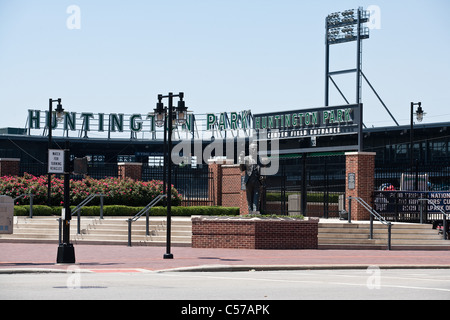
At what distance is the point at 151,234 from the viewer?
1187 inches

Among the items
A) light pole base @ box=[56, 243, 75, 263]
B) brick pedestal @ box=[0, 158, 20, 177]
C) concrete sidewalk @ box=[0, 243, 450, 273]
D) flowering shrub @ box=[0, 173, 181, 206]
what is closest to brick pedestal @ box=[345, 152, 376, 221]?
concrete sidewalk @ box=[0, 243, 450, 273]

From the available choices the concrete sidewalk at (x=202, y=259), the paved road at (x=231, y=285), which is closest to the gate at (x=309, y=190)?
the concrete sidewalk at (x=202, y=259)

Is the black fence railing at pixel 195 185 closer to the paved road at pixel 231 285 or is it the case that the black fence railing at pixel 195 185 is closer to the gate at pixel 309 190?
the gate at pixel 309 190

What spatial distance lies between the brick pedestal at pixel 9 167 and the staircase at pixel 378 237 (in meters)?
19.6

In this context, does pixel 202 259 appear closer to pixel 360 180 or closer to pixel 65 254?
pixel 65 254

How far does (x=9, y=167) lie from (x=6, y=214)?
73.0ft

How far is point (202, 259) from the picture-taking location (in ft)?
74.8

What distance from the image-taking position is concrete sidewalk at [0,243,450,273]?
2016cm

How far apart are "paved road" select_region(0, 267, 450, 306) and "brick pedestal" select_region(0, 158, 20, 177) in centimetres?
2429

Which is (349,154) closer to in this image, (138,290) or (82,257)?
(82,257)

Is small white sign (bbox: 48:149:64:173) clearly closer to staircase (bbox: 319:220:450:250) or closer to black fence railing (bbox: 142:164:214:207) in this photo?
staircase (bbox: 319:220:450:250)

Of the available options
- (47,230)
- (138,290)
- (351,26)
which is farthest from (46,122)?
(138,290)

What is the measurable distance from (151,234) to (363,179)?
965 centimetres
